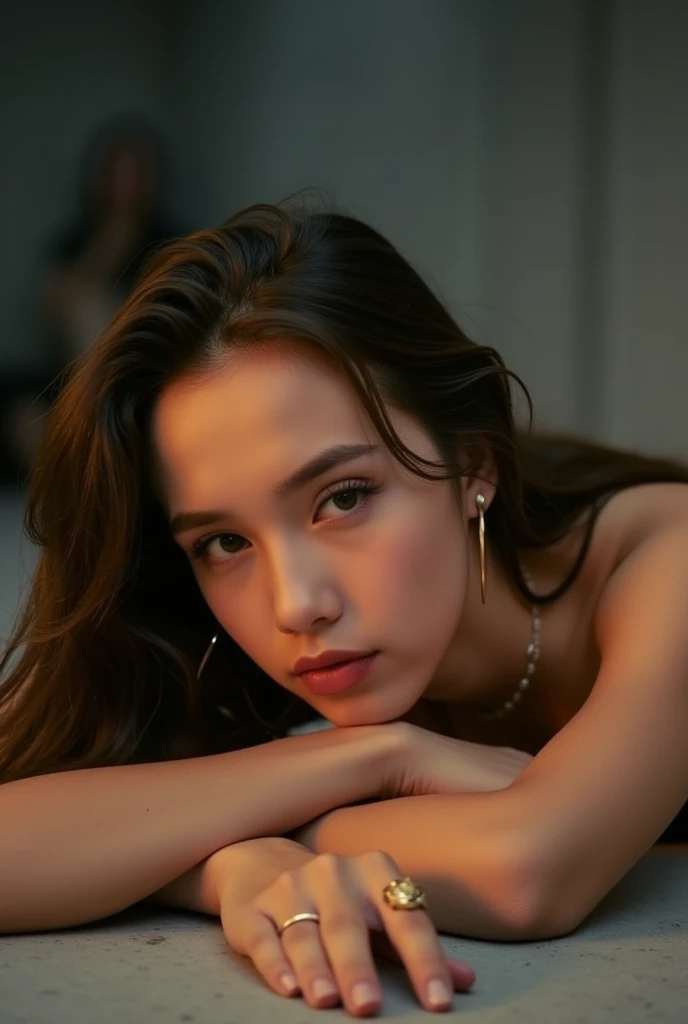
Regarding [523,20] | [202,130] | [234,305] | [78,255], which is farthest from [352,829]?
[202,130]

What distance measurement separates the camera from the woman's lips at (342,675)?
155 cm

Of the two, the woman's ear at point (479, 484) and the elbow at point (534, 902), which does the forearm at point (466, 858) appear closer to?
the elbow at point (534, 902)

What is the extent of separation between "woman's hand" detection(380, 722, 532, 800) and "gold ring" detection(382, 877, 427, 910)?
0.33m

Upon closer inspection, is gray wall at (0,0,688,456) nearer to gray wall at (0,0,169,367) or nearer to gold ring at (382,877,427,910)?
gray wall at (0,0,169,367)

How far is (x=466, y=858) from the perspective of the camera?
1332 mm

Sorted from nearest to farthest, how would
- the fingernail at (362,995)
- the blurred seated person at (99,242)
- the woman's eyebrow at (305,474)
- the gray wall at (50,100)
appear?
the fingernail at (362,995)
the woman's eyebrow at (305,474)
the blurred seated person at (99,242)
the gray wall at (50,100)

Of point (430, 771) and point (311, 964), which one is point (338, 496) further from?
point (311, 964)

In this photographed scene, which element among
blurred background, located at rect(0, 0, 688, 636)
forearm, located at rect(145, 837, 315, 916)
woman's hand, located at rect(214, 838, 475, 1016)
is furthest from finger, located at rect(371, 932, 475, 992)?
blurred background, located at rect(0, 0, 688, 636)

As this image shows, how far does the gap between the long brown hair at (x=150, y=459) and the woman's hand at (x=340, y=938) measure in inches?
21.2

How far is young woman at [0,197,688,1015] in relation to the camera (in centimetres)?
135

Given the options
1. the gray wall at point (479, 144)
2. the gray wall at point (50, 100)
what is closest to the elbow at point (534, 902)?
the gray wall at point (479, 144)

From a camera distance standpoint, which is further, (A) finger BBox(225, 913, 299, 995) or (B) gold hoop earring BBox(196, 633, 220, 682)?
(B) gold hoop earring BBox(196, 633, 220, 682)

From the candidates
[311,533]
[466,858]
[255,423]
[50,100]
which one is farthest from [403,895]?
[50,100]

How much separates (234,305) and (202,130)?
8177mm
